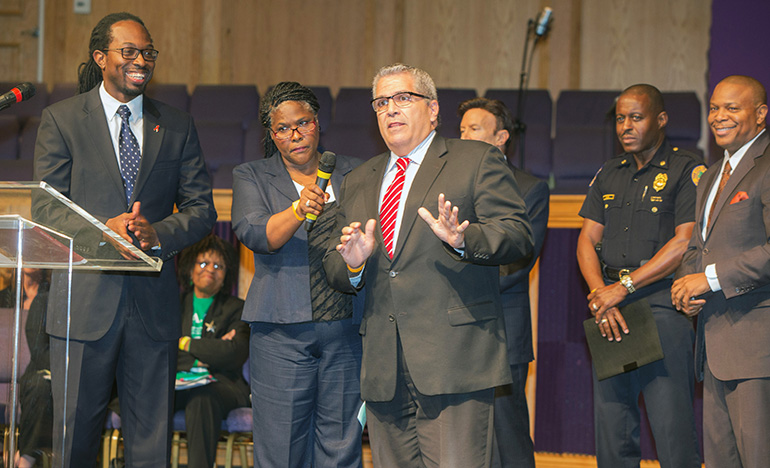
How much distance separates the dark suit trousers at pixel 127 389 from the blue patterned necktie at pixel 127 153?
0.40 metres

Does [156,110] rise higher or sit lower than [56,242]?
higher

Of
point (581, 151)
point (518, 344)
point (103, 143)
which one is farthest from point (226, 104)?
point (518, 344)

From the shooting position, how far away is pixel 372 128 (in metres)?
5.52

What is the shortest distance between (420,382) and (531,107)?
415cm

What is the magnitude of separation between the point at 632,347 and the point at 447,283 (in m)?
1.22

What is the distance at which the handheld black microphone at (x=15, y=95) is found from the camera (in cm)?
234

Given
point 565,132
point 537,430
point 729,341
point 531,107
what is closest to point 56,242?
point 729,341

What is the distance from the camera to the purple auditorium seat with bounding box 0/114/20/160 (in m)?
5.47

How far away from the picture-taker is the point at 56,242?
2.18 meters

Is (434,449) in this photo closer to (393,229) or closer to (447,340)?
(447,340)

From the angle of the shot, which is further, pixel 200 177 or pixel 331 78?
pixel 331 78

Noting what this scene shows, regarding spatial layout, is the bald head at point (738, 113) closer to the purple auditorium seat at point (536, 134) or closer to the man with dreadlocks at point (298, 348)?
the man with dreadlocks at point (298, 348)

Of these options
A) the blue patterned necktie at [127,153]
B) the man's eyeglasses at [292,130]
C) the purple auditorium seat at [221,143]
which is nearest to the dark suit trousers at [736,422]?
the man's eyeglasses at [292,130]

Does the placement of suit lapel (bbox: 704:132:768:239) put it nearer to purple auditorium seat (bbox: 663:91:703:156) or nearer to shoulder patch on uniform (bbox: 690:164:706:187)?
shoulder patch on uniform (bbox: 690:164:706:187)
